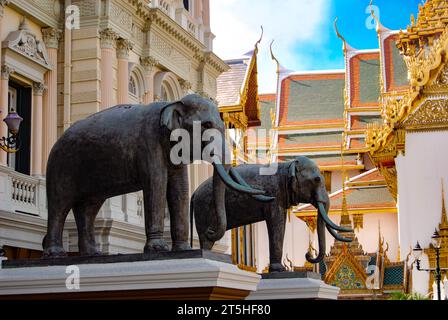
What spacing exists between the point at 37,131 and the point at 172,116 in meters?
8.91

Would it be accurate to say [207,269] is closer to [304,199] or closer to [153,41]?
[304,199]

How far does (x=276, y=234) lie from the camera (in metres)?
8.69

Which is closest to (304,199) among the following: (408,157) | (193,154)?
(193,154)

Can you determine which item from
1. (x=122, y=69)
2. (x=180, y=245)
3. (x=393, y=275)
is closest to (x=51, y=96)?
(x=122, y=69)

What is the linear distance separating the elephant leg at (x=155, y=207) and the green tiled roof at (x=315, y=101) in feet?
116

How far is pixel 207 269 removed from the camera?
18.7 feet

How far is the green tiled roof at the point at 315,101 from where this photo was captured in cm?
4169

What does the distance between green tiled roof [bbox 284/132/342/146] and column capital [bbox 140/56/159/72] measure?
73.5 feet

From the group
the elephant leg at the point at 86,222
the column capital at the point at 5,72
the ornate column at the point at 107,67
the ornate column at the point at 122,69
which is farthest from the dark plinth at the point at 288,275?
the ornate column at the point at 122,69

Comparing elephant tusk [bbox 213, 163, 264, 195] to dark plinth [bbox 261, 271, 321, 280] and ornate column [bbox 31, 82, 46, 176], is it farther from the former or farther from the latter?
ornate column [bbox 31, 82, 46, 176]

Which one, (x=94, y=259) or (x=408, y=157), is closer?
(x=94, y=259)

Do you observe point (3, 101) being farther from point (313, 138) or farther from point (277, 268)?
point (313, 138)

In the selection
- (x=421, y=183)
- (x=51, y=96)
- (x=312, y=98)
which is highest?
(x=312, y=98)
